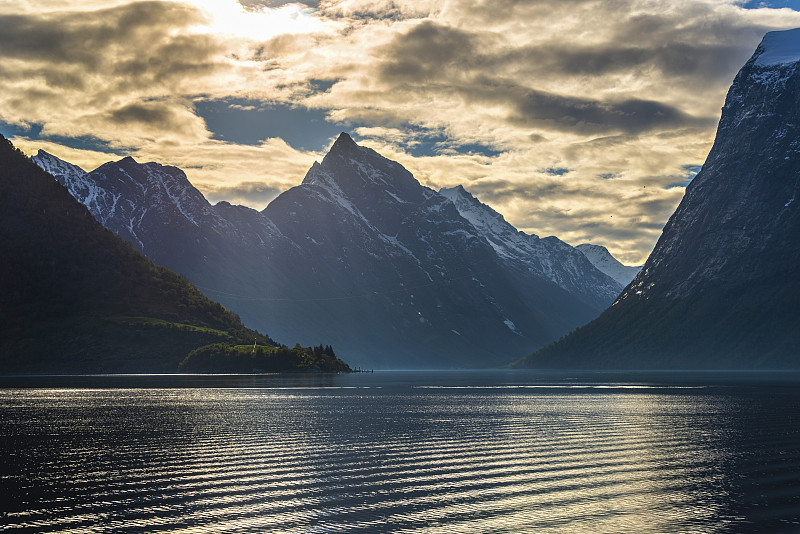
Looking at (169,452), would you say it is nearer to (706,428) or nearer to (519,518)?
(519,518)

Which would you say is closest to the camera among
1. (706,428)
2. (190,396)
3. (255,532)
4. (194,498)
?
(255,532)

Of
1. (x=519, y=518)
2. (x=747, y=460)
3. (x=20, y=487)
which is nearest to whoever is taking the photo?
(x=519, y=518)

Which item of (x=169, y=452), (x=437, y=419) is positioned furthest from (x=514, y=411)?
(x=169, y=452)

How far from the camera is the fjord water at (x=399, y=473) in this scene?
1761 inches

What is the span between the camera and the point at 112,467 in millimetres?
64750

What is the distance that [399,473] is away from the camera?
2453 inches

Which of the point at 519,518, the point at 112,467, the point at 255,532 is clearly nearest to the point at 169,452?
the point at 112,467

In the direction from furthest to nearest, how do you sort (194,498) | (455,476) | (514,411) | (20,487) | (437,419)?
(514,411), (437,419), (455,476), (20,487), (194,498)

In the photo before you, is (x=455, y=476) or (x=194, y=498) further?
(x=455, y=476)

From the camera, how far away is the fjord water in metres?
44.7

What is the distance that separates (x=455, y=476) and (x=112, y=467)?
31033mm

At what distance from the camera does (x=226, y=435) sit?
89312 mm

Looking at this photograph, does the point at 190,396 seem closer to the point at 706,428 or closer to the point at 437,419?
the point at 437,419

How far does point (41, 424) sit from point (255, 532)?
7550cm
